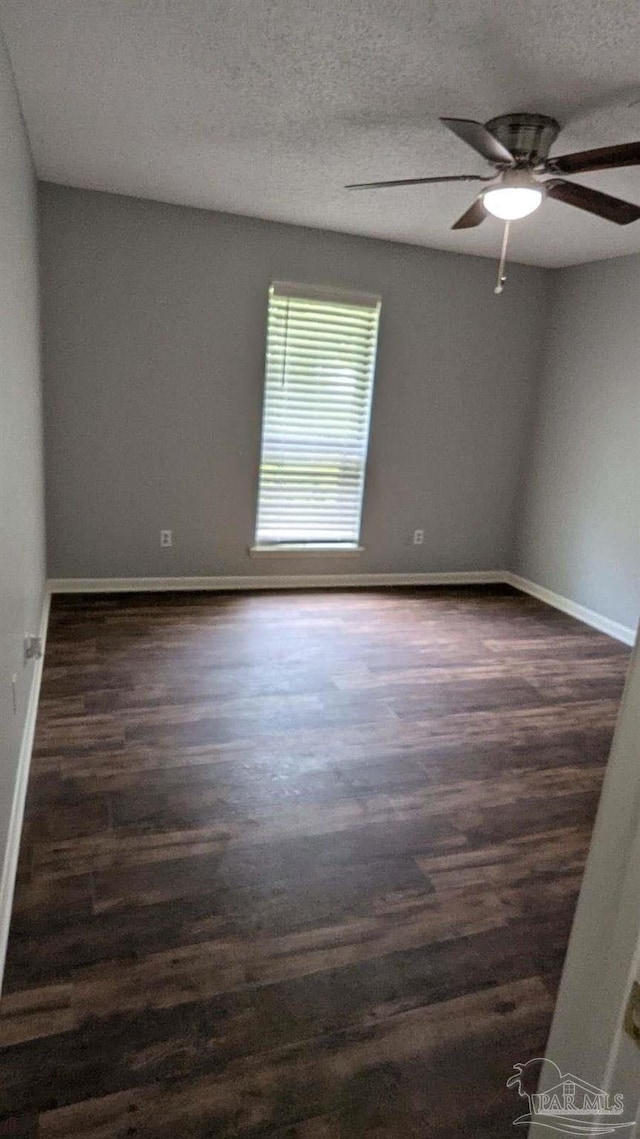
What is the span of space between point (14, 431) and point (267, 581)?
2.86 m

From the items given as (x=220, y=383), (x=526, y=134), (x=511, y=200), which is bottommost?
(x=220, y=383)

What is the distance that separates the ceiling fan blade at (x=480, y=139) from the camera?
2.07m

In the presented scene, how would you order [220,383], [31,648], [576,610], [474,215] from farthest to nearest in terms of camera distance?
[576,610], [220,383], [474,215], [31,648]

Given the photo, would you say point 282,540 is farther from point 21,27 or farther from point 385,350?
point 21,27

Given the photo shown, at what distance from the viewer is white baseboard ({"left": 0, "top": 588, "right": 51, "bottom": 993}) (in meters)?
1.76

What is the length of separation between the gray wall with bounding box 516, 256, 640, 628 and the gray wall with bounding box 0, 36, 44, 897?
12.0ft

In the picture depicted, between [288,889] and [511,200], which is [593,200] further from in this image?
[288,889]

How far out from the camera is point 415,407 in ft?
16.4

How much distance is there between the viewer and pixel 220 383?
14.7 ft

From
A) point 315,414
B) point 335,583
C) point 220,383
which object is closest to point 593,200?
point 315,414

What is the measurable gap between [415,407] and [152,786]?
348 cm

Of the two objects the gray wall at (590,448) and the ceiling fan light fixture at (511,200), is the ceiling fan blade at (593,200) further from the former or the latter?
the gray wall at (590,448)

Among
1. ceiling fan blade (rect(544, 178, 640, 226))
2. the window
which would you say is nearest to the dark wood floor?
the window

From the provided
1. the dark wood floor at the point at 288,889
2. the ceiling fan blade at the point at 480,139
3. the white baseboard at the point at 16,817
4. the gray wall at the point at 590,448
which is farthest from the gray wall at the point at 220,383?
the ceiling fan blade at the point at 480,139
